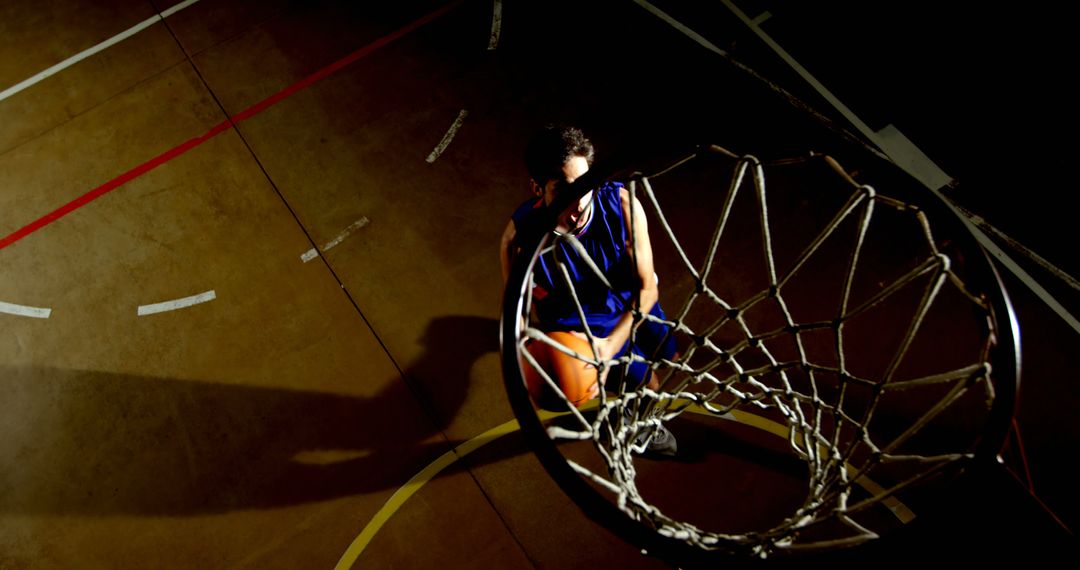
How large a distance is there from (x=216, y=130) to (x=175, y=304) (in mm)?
1444

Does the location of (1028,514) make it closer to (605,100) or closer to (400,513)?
(400,513)

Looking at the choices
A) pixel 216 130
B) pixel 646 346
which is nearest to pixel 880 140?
pixel 646 346

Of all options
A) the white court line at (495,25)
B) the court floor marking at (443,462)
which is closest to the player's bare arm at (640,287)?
the court floor marking at (443,462)

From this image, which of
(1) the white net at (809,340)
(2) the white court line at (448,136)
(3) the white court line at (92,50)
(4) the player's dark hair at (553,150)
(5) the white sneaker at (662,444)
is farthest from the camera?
(3) the white court line at (92,50)

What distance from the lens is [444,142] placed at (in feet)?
14.9

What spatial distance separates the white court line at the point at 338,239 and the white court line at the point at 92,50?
2875 mm

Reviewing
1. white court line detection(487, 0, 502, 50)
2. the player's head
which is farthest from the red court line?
the player's head

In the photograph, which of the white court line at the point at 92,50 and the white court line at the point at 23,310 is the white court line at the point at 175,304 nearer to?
the white court line at the point at 23,310

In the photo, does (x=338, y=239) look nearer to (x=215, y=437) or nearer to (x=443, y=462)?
(x=215, y=437)

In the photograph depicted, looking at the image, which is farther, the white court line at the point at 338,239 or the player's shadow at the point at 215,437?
the white court line at the point at 338,239

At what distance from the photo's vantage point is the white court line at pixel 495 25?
4.91 m

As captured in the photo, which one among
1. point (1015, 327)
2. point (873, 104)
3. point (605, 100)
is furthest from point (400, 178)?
point (1015, 327)

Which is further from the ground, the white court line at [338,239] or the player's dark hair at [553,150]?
the player's dark hair at [553,150]

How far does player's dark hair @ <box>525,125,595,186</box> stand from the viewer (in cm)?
258
